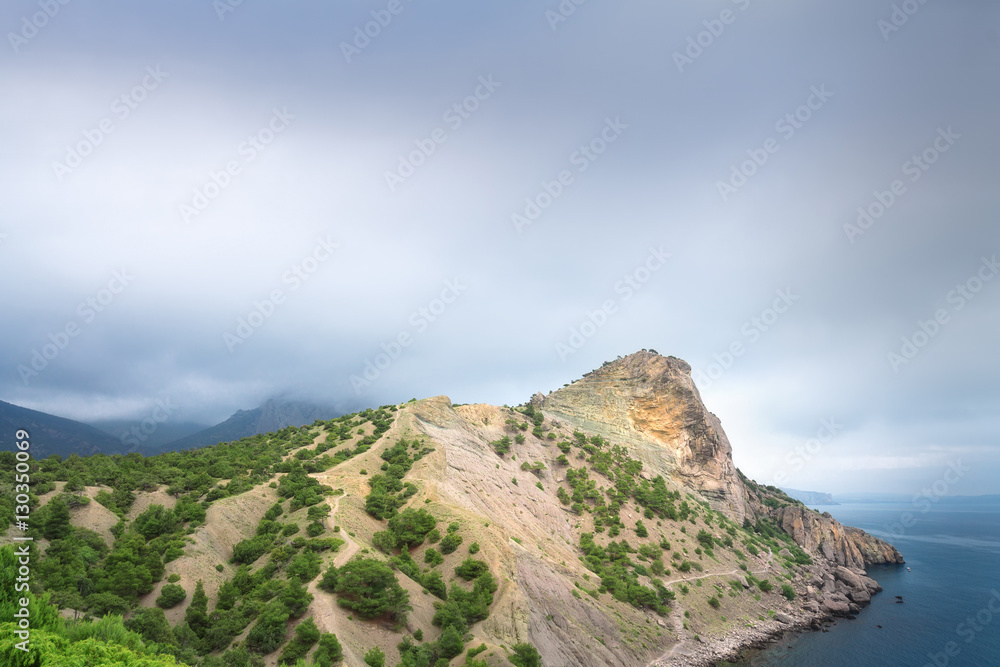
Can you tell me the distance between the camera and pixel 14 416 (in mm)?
175000

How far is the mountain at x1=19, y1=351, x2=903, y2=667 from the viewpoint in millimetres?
29891

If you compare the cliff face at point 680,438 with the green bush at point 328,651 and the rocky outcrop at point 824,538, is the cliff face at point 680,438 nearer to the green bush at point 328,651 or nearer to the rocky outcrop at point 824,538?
the rocky outcrop at point 824,538

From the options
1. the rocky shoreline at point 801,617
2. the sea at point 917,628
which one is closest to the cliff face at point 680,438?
the rocky shoreline at point 801,617

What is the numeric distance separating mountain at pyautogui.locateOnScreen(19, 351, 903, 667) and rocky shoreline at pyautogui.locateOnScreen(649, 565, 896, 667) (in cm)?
39

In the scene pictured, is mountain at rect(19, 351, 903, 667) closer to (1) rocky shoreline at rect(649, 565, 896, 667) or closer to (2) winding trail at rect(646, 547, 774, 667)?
(2) winding trail at rect(646, 547, 774, 667)

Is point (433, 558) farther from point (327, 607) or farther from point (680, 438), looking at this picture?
point (680, 438)

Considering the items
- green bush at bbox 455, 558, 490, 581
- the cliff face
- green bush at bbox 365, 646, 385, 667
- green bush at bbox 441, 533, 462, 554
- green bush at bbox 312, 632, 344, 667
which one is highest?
the cliff face

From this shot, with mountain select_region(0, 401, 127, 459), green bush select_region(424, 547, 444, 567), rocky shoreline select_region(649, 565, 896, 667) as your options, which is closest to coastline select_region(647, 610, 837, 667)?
rocky shoreline select_region(649, 565, 896, 667)

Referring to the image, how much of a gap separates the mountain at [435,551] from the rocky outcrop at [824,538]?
18.9 ft

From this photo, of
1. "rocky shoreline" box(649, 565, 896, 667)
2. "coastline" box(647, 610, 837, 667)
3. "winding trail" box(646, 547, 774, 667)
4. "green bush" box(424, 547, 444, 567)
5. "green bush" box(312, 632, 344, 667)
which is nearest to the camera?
"green bush" box(312, 632, 344, 667)

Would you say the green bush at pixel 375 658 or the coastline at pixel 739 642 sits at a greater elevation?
the green bush at pixel 375 658

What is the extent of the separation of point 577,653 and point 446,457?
1158 inches

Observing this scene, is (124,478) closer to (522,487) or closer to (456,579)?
(456,579)

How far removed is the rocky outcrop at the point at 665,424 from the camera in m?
96.9
